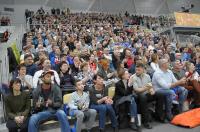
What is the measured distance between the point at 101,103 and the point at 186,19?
43.8ft

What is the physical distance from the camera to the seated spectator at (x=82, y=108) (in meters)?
4.96

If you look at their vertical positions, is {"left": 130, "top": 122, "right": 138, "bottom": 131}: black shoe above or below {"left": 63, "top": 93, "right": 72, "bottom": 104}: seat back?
below

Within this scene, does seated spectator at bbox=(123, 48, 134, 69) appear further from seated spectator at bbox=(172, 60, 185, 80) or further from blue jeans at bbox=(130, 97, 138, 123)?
blue jeans at bbox=(130, 97, 138, 123)

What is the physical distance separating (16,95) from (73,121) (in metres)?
1.17

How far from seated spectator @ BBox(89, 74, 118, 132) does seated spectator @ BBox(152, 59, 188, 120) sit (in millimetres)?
1165

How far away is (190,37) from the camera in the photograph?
17344 millimetres

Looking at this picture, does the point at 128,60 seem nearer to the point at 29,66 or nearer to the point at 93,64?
the point at 93,64

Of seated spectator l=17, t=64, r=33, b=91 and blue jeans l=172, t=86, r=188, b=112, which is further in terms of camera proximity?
blue jeans l=172, t=86, r=188, b=112

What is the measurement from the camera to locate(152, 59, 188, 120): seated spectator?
5867 millimetres

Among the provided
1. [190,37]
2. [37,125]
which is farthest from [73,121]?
[190,37]

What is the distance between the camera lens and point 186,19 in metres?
17.2

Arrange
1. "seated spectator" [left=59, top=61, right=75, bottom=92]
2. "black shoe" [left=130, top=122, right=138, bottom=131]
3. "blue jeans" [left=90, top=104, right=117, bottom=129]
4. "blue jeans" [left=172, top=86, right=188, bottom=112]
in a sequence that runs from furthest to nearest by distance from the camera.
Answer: "blue jeans" [left=172, top=86, right=188, bottom=112]
"seated spectator" [left=59, top=61, right=75, bottom=92]
"black shoe" [left=130, top=122, right=138, bottom=131]
"blue jeans" [left=90, top=104, right=117, bottom=129]

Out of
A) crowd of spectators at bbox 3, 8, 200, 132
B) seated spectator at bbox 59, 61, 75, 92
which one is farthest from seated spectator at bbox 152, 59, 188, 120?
seated spectator at bbox 59, 61, 75, 92

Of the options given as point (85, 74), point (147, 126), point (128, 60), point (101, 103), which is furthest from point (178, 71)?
point (101, 103)
